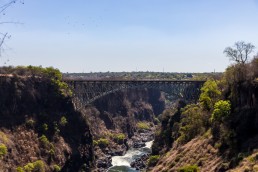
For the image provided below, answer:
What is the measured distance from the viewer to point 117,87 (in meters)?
99.8

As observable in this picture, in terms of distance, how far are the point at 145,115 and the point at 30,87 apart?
7758cm

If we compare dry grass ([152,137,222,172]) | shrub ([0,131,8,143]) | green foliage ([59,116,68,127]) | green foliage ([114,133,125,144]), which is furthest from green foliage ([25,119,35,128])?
green foliage ([114,133,125,144])

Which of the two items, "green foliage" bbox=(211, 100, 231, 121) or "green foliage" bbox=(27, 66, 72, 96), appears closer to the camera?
"green foliage" bbox=(211, 100, 231, 121)

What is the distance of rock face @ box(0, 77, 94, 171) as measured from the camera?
7362 centimetres

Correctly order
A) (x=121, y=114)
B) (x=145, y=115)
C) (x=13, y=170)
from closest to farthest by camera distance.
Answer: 1. (x=13, y=170)
2. (x=121, y=114)
3. (x=145, y=115)

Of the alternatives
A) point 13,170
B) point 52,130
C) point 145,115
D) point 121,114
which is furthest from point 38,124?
point 145,115

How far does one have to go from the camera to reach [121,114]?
13762 centimetres

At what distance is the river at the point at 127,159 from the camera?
280ft

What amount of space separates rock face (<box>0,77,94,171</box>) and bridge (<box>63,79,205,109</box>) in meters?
5.25

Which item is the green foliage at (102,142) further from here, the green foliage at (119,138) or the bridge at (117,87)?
the bridge at (117,87)

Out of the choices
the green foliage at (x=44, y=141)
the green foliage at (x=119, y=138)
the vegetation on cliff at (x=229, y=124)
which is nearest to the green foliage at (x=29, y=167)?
the green foliage at (x=44, y=141)

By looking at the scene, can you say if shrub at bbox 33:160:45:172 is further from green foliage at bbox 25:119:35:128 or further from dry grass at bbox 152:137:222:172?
dry grass at bbox 152:137:222:172

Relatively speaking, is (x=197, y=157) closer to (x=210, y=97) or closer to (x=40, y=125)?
(x=210, y=97)

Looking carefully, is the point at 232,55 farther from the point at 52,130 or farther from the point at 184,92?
the point at 52,130
